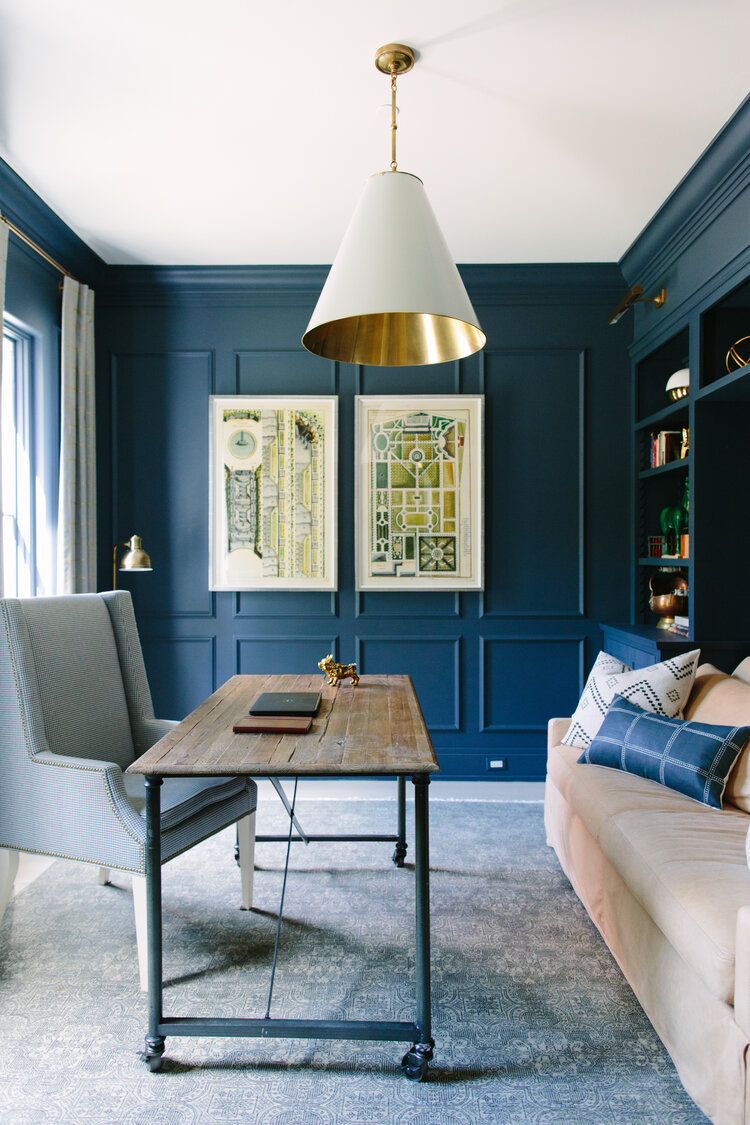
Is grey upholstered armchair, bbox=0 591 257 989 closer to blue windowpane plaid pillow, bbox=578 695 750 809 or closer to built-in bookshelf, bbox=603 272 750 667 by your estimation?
blue windowpane plaid pillow, bbox=578 695 750 809

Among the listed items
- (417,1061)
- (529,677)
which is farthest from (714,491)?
(417,1061)

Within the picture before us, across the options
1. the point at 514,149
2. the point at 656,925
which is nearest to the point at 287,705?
the point at 656,925

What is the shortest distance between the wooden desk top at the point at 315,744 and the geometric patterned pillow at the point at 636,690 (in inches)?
31.6

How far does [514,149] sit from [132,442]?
243cm

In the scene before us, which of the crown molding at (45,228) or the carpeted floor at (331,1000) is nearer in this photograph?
the carpeted floor at (331,1000)

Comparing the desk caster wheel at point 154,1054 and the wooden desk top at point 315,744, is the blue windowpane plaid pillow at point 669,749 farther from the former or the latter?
the desk caster wheel at point 154,1054

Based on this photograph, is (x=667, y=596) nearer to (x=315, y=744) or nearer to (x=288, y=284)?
(x=315, y=744)

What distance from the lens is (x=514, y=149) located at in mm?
2682

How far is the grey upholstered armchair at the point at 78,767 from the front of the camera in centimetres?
193

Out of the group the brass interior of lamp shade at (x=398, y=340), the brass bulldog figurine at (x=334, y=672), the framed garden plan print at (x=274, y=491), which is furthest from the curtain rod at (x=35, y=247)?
the brass bulldog figurine at (x=334, y=672)

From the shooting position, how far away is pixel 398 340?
1.94 m

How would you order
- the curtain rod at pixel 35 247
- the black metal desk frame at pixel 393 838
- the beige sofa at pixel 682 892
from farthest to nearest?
the curtain rod at pixel 35 247, the black metal desk frame at pixel 393 838, the beige sofa at pixel 682 892

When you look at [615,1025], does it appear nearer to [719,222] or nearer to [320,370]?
[719,222]

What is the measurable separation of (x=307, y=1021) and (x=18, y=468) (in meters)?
2.74
